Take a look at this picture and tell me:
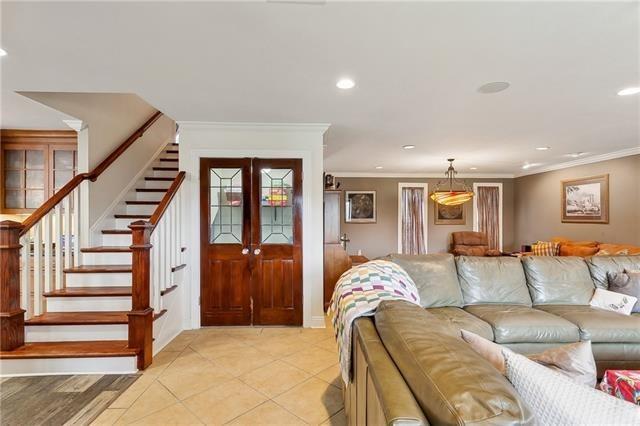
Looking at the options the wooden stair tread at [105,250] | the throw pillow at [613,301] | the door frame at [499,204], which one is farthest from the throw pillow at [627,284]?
the door frame at [499,204]

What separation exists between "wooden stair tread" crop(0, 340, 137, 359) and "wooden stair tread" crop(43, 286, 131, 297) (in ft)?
1.33

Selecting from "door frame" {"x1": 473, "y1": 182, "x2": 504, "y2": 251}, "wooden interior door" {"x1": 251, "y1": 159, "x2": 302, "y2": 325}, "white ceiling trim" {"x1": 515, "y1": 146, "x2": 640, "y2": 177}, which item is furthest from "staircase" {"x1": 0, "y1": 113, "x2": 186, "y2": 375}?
"door frame" {"x1": 473, "y1": 182, "x2": 504, "y2": 251}

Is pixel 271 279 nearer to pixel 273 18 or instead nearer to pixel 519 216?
pixel 273 18

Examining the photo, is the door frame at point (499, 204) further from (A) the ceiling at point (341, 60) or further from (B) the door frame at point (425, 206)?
(A) the ceiling at point (341, 60)

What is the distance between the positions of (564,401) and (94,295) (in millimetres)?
3349

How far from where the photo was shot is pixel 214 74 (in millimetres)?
2209

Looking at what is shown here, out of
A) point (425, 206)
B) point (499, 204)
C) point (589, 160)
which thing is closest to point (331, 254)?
point (425, 206)

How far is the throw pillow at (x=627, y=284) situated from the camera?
8.24 ft

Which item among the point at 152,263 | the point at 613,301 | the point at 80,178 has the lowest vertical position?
the point at 613,301

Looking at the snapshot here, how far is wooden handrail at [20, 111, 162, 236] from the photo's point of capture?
8.33ft

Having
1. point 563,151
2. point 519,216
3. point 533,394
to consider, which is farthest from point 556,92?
point 519,216

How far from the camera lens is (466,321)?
2305 millimetres

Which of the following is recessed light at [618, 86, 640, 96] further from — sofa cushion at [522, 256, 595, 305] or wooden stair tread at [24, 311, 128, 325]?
wooden stair tread at [24, 311, 128, 325]

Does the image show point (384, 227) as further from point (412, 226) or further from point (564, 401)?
point (564, 401)
